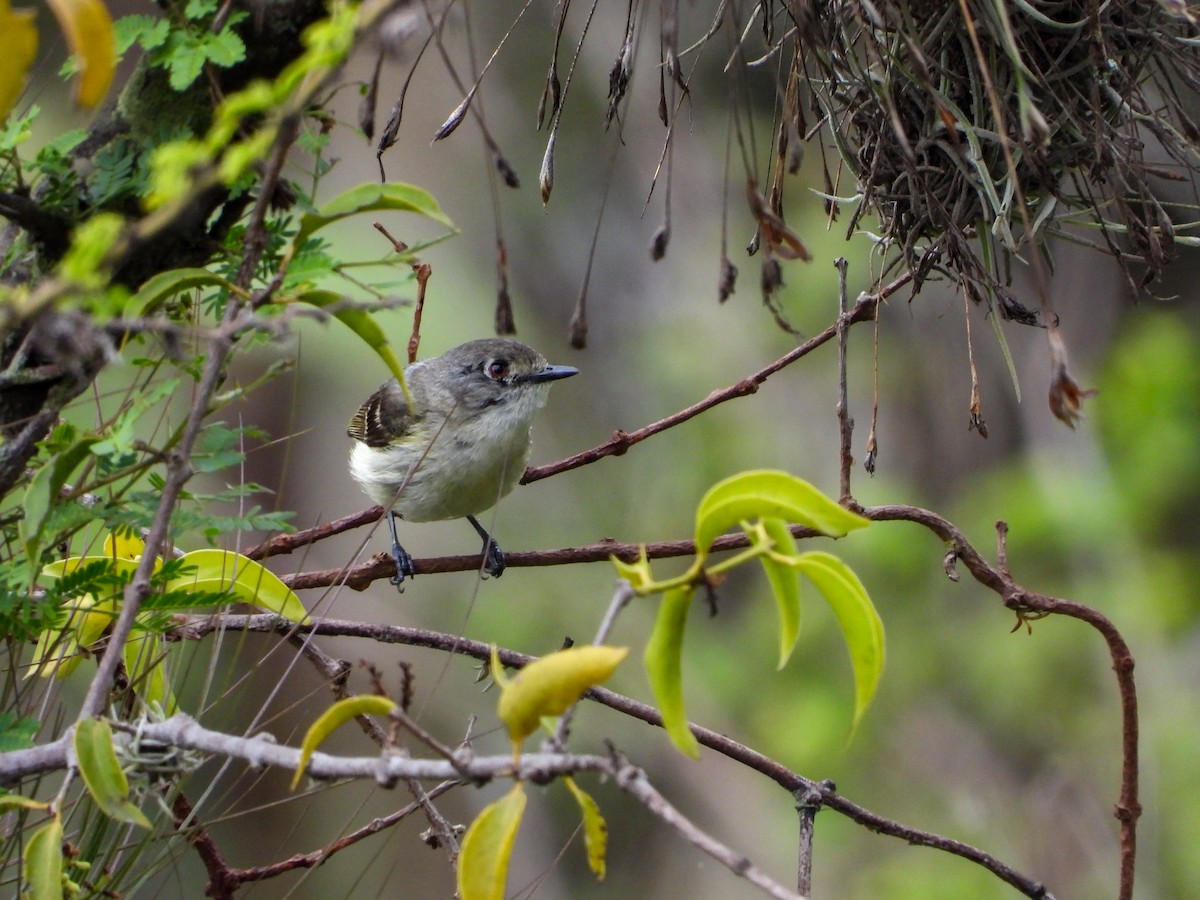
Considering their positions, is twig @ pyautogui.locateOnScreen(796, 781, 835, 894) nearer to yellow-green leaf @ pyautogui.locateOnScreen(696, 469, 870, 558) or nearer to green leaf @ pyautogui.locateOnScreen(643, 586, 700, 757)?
green leaf @ pyautogui.locateOnScreen(643, 586, 700, 757)

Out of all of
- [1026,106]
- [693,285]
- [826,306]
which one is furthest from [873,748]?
[1026,106]

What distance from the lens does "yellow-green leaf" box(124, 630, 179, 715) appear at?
176 centimetres

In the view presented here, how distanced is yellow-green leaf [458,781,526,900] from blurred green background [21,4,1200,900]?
3.76m

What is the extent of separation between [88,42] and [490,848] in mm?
826

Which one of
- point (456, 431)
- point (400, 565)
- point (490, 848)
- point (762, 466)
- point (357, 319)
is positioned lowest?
point (762, 466)

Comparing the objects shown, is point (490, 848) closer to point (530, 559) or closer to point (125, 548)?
point (125, 548)

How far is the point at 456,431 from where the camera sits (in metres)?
3.99

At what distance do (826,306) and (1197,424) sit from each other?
208 centimetres

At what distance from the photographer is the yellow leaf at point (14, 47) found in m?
1.02

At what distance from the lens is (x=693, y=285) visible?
27.7 ft

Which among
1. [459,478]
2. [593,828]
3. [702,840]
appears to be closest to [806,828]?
[593,828]

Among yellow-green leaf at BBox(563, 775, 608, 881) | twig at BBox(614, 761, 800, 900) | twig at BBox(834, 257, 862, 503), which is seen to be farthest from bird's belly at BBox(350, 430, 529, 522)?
twig at BBox(614, 761, 800, 900)

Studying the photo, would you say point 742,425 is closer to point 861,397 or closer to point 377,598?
point 861,397

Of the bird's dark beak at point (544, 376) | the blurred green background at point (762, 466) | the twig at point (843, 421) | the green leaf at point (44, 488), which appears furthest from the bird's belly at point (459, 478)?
the green leaf at point (44, 488)
